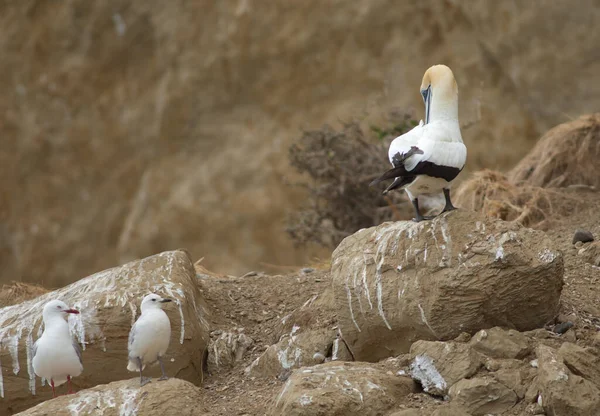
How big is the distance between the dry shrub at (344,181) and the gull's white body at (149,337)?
5.07m

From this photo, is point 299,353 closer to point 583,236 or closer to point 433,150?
point 433,150

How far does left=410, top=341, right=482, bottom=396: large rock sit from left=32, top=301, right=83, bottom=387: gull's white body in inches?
91.0

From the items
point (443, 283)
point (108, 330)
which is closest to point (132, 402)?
point (108, 330)

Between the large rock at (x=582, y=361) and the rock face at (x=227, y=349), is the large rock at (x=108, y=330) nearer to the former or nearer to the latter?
the rock face at (x=227, y=349)

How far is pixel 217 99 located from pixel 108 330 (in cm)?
833

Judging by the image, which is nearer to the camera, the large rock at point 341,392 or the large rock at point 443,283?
the large rock at point 341,392

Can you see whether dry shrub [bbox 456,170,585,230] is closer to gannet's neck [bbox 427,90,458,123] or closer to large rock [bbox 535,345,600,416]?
gannet's neck [bbox 427,90,458,123]

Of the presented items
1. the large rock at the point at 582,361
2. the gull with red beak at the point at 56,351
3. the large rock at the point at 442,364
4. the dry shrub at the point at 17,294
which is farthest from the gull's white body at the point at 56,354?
the large rock at the point at 582,361

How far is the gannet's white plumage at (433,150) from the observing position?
19.4 ft

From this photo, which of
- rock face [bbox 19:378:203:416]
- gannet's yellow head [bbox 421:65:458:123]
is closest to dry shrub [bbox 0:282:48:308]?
rock face [bbox 19:378:203:416]

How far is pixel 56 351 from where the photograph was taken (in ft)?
21.0

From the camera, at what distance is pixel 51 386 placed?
7.04m

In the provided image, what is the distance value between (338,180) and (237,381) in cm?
497

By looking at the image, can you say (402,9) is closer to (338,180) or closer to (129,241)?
(338,180)
